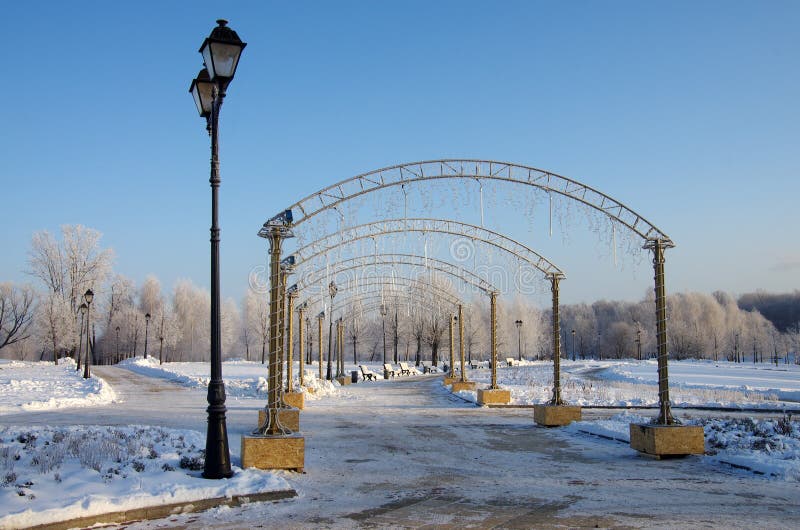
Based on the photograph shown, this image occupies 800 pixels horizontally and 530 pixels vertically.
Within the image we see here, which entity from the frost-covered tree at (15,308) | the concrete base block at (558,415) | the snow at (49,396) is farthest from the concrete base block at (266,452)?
the frost-covered tree at (15,308)

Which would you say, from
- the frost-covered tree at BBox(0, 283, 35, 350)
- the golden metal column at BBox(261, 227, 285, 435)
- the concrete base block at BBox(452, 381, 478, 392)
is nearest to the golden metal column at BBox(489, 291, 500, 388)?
the concrete base block at BBox(452, 381, 478, 392)

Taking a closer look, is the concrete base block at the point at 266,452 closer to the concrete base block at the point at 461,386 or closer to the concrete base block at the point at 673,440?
the concrete base block at the point at 673,440

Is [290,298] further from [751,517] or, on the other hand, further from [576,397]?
[751,517]

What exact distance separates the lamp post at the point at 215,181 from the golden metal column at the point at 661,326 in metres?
7.74

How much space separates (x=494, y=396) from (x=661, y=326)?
11.6 metres

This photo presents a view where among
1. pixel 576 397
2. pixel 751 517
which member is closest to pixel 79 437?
pixel 751 517

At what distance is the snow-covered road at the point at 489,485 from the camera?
676cm

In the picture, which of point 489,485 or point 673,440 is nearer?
point 489,485

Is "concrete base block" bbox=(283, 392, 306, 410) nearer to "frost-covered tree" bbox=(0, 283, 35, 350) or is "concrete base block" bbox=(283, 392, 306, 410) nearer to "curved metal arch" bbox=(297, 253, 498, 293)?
"curved metal arch" bbox=(297, 253, 498, 293)

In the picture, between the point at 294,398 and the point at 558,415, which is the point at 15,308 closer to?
the point at 294,398

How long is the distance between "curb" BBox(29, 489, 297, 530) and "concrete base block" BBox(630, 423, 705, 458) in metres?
6.61

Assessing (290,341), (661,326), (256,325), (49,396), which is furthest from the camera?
(256,325)

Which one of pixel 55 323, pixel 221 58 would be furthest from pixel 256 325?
pixel 221 58

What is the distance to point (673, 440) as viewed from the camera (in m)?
11.2
